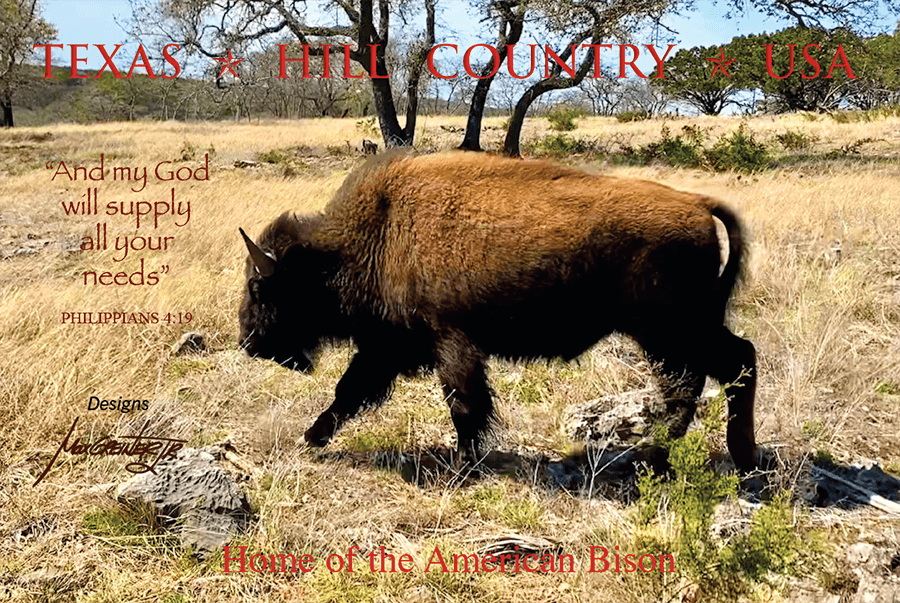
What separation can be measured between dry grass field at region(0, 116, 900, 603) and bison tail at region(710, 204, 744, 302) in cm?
36

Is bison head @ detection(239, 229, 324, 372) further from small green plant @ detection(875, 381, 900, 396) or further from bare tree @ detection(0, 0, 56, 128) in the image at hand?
bare tree @ detection(0, 0, 56, 128)

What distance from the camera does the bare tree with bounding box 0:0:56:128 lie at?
40156 mm

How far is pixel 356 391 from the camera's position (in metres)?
4.20

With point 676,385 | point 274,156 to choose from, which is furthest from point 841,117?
point 676,385

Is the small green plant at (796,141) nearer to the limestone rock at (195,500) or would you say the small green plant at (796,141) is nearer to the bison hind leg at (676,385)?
the bison hind leg at (676,385)

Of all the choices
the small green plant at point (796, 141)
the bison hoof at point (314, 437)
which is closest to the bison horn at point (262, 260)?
the bison hoof at point (314, 437)

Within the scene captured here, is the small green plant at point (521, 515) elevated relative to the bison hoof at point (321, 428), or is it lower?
lower

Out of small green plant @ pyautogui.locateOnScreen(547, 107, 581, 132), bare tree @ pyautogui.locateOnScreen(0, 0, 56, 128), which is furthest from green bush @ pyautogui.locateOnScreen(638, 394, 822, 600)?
bare tree @ pyautogui.locateOnScreen(0, 0, 56, 128)

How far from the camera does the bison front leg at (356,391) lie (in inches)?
165

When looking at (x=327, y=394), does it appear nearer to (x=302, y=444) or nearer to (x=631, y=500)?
(x=302, y=444)
